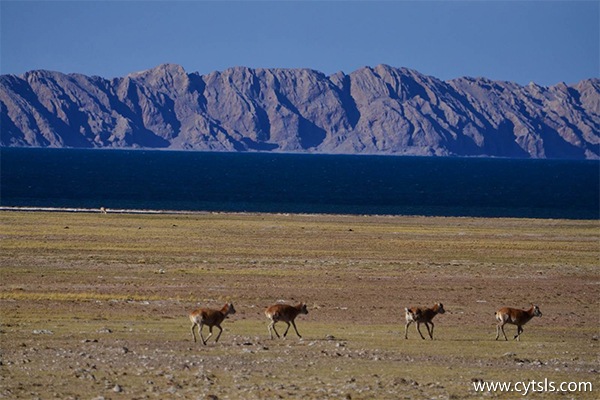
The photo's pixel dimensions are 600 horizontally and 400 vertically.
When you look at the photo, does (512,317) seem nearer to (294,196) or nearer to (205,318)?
(205,318)

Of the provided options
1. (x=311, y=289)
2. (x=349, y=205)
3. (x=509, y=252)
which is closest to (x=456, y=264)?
(x=509, y=252)

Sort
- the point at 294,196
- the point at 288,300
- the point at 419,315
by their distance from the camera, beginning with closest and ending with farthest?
the point at 419,315 < the point at 288,300 < the point at 294,196

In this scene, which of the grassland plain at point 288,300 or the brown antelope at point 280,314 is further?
the brown antelope at point 280,314

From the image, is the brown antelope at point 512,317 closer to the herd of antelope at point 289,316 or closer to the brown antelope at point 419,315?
the herd of antelope at point 289,316

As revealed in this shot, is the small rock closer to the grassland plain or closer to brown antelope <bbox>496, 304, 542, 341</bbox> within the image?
the grassland plain

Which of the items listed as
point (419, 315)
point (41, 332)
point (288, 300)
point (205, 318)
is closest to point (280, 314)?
point (205, 318)

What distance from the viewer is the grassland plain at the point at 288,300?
20.1m

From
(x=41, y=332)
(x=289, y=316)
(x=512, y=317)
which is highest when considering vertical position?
(x=512, y=317)

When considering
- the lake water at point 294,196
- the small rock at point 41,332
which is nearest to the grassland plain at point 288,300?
the small rock at point 41,332

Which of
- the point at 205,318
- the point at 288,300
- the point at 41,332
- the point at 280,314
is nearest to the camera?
the point at 205,318

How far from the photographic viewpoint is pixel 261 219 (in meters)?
70.2

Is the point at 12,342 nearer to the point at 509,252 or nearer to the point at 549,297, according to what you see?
the point at 549,297

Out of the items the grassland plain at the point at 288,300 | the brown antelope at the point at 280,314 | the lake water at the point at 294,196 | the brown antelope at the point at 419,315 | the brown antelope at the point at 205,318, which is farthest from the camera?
the lake water at the point at 294,196

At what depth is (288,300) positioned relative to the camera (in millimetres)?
32938
